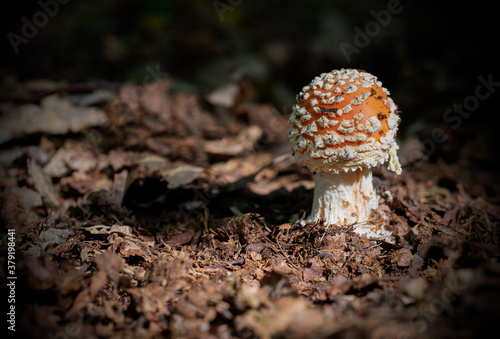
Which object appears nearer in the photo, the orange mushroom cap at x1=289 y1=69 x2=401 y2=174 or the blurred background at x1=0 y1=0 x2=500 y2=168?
the orange mushroom cap at x1=289 y1=69 x2=401 y2=174

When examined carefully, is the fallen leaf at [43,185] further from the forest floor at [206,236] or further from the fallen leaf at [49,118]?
the fallen leaf at [49,118]

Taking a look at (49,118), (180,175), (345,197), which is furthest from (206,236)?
(49,118)

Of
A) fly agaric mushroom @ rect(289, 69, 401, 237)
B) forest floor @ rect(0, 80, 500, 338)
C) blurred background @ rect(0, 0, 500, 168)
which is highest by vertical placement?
blurred background @ rect(0, 0, 500, 168)

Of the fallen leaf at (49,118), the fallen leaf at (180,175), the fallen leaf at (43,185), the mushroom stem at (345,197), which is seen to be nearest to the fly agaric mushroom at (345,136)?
the mushroom stem at (345,197)

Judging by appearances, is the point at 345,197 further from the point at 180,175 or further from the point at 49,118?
the point at 49,118

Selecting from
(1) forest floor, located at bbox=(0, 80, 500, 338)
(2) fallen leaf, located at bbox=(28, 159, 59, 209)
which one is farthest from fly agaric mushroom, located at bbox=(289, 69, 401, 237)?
(2) fallen leaf, located at bbox=(28, 159, 59, 209)

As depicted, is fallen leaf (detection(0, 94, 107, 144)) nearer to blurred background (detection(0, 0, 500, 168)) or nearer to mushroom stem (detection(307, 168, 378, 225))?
blurred background (detection(0, 0, 500, 168))

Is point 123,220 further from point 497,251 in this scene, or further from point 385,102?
point 497,251

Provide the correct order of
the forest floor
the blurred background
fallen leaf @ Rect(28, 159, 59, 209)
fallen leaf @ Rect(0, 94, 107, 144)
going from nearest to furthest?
the forest floor → fallen leaf @ Rect(28, 159, 59, 209) → fallen leaf @ Rect(0, 94, 107, 144) → the blurred background
